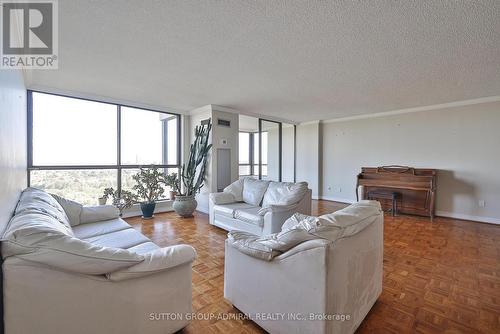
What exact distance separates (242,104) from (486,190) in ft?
16.2

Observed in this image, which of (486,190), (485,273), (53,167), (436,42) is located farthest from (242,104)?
(486,190)

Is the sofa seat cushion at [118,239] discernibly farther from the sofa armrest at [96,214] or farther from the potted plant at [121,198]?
the potted plant at [121,198]

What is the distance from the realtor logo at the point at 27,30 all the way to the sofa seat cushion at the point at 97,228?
149 centimetres

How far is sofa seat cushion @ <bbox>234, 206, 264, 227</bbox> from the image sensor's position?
3025 millimetres

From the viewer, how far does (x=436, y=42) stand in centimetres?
219

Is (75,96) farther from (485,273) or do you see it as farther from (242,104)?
(485,273)

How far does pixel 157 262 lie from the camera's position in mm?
1301

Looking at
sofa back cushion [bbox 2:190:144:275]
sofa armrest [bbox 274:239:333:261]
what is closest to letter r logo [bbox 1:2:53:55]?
sofa back cushion [bbox 2:190:144:275]

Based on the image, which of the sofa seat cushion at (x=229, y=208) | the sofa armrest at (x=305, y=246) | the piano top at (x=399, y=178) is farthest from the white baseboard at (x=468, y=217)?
the sofa armrest at (x=305, y=246)

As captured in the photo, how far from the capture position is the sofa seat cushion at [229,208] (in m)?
3.44

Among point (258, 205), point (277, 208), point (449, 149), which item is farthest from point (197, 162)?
point (449, 149)

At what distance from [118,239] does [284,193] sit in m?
2.21

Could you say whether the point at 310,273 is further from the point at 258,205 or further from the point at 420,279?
the point at 258,205

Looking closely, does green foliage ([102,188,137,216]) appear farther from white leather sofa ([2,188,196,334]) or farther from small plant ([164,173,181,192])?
white leather sofa ([2,188,196,334])
